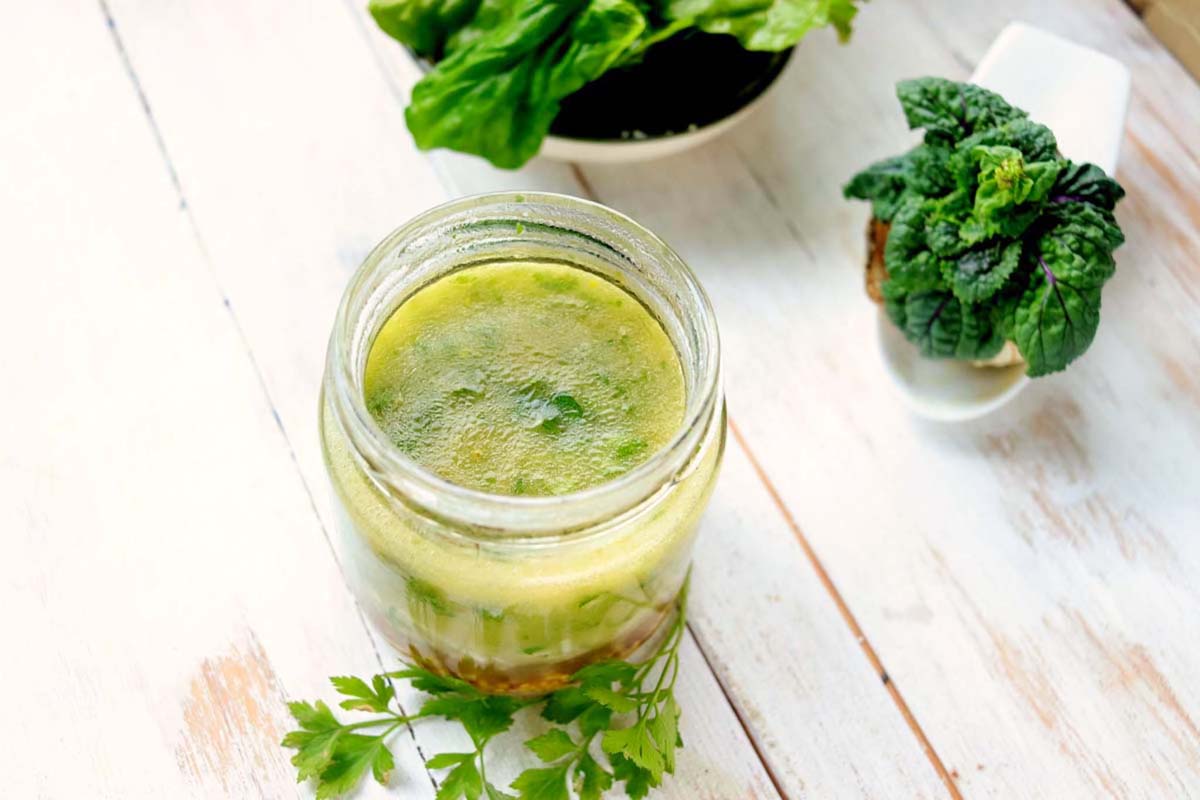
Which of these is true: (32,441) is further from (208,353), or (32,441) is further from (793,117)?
(793,117)

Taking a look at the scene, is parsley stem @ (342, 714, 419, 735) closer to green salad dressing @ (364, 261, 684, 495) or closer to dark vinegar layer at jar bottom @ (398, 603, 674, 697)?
dark vinegar layer at jar bottom @ (398, 603, 674, 697)

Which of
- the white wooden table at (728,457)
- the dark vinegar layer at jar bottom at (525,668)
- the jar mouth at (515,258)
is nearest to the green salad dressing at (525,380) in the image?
the jar mouth at (515,258)

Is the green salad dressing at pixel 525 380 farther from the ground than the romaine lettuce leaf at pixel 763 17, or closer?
closer

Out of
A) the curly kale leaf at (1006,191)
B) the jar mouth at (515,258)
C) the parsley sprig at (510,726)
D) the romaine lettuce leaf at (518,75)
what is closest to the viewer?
the jar mouth at (515,258)

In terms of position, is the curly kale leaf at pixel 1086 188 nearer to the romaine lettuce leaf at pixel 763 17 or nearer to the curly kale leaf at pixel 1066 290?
the curly kale leaf at pixel 1066 290

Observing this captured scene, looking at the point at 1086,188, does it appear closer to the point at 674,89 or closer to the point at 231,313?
the point at 674,89

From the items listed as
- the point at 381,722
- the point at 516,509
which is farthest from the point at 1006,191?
the point at 381,722
